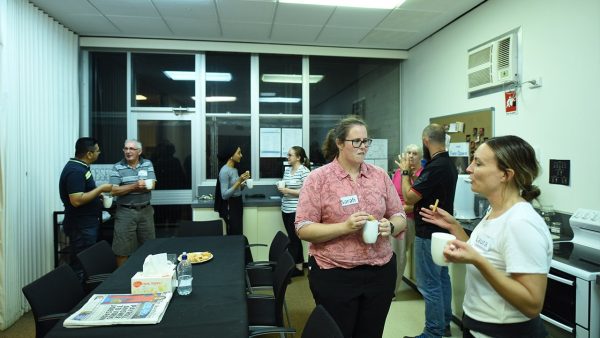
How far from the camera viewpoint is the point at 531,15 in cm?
283

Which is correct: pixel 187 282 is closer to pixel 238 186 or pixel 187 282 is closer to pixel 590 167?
pixel 238 186

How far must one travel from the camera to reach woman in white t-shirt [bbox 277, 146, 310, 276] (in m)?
4.07

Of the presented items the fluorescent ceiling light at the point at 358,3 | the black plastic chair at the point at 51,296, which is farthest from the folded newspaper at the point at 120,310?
the fluorescent ceiling light at the point at 358,3

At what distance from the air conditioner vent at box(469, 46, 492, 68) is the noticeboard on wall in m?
0.45

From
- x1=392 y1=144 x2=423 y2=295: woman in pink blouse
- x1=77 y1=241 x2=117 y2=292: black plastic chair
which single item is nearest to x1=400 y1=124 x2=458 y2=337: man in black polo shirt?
x1=392 y1=144 x2=423 y2=295: woman in pink blouse

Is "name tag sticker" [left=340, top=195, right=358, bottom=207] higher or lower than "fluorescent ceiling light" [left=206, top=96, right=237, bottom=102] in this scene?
lower

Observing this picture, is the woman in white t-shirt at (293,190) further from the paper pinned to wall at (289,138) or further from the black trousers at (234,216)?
the paper pinned to wall at (289,138)

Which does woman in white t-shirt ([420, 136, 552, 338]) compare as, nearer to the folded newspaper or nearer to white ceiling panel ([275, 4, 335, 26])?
the folded newspaper

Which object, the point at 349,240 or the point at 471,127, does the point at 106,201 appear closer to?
the point at 349,240

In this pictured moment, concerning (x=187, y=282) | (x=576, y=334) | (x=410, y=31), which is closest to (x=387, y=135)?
(x=410, y=31)

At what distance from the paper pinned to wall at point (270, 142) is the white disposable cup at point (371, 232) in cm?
351

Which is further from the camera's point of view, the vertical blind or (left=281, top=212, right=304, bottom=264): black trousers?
(left=281, top=212, right=304, bottom=264): black trousers

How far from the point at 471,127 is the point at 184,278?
9.98 feet

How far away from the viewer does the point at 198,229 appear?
3.42 meters
